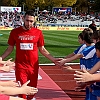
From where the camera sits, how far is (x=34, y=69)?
673cm

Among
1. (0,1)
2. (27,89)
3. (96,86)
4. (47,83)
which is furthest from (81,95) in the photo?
(0,1)

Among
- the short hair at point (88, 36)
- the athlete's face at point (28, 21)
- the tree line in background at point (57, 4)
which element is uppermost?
the athlete's face at point (28, 21)

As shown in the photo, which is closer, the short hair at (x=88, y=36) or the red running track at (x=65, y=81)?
the short hair at (x=88, y=36)

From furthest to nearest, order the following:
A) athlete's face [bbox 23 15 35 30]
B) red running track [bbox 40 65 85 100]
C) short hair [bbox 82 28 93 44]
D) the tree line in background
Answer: the tree line in background < red running track [bbox 40 65 85 100] < athlete's face [bbox 23 15 35 30] < short hair [bbox 82 28 93 44]

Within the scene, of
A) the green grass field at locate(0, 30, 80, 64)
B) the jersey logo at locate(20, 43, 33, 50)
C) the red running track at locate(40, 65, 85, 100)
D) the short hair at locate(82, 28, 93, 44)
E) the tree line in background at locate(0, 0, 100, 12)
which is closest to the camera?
the short hair at locate(82, 28, 93, 44)

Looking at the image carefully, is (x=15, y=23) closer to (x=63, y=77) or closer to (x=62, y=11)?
(x=62, y=11)

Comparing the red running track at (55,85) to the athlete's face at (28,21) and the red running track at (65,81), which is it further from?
the athlete's face at (28,21)

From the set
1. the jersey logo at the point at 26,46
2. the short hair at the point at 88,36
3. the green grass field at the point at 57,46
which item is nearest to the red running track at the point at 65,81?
the green grass field at the point at 57,46

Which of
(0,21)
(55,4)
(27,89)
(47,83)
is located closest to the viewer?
(27,89)

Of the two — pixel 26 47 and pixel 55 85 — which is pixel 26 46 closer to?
pixel 26 47

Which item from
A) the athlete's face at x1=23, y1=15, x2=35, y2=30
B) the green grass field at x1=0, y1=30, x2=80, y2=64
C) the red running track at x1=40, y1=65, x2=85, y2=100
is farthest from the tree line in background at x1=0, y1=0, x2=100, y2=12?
the athlete's face at x1=23, y1=15, x2=35, y2=30

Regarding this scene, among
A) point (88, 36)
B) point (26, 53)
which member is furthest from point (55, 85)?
point (88, 36)

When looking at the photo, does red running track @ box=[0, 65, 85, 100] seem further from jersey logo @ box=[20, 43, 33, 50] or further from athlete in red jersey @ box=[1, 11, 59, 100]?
jersey logo @ box=[20, 43, 33, 50]

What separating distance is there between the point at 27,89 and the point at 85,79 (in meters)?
0.96
